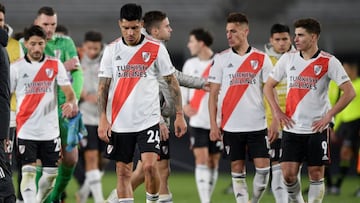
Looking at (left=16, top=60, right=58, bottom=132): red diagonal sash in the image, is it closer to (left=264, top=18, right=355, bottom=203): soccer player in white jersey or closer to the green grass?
(left=264, top=18, right=355, bottom=203): soccer player in white jersey

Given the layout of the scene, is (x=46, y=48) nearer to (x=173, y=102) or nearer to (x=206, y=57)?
(x=173, y=102)

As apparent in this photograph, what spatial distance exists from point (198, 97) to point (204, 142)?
82 cm

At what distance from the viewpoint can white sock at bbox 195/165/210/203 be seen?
13164 mm

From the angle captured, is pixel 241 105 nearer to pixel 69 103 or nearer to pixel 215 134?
pixel 215 134

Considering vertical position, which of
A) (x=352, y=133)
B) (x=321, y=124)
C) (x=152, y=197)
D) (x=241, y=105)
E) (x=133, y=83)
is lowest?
(x=352, y=133)

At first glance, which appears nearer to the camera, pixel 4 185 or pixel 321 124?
pixel 4 185

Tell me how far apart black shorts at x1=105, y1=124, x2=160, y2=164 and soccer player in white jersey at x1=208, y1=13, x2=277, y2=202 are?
4.43 ft

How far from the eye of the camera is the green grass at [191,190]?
14.9 m

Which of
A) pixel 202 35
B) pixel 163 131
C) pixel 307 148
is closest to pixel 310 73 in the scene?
pixel 307 148

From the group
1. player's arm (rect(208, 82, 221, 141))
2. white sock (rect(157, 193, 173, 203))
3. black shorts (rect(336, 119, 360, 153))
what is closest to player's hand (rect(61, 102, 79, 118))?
white sock (rect(157, 193, 173, 203))

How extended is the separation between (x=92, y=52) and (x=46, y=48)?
227 centimetres

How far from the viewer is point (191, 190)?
54.4 feet

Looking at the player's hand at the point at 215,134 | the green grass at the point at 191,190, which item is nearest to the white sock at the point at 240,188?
the player's hand at the point at 215,134

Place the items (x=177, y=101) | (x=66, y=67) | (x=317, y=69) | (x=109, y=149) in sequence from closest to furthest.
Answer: (x=109, y=149), (x=177, y=101), (x=317, y=69), (x=66, y=67)
